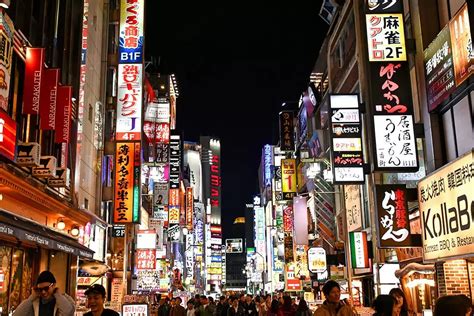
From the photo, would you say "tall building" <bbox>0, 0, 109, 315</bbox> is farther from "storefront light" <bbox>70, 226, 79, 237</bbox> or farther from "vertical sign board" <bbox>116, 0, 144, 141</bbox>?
"vertical sign board" <bbox>116, 0, 144, 141</bbox>

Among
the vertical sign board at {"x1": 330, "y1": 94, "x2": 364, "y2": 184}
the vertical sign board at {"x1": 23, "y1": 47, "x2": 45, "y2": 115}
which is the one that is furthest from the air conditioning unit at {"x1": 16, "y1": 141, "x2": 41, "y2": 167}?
the vertical sign board at {"x1": 330, "y1": 94, "x2": 364, "y2": 184}

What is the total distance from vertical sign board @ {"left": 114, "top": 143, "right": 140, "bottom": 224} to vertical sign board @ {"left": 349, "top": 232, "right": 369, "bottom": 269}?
9.91 m

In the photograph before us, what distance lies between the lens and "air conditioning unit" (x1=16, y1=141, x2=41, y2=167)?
13570 millimetres


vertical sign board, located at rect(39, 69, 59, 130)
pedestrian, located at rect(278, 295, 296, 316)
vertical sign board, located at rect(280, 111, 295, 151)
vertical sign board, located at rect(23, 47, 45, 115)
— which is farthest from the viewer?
vertical sign board, located at rect(280, 111, 295, 151)

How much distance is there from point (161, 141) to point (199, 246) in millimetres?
54513

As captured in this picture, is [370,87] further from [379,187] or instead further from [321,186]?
[321,186]

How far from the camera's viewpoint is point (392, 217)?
15.9 m

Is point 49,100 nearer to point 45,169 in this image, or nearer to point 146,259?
point 45,169

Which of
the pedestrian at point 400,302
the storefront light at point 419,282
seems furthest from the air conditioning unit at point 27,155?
the storefront light at point 419,282

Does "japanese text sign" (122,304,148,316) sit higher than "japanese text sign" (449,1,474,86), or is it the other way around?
"japanese text sign" (449,1,474,86)

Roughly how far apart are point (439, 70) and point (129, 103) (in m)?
15.9

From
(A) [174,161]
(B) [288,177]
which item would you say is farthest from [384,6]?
(A) [174,161]

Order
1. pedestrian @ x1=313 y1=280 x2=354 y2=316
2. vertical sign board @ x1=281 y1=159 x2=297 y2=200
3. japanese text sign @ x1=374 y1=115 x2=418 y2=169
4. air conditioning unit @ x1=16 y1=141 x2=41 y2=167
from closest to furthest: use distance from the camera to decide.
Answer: pedestrian @ x1=313 y1=280 x2=354 y2=316, air conditioning unit @ x1=16 y1=141 x2=41 y2=167, japanese text sign @ x1=374 y1=115 x2=418 y2=169, vertical sign board @ x1=281 y1=159 x2=297 y2=200

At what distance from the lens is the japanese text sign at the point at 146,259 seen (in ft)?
106
